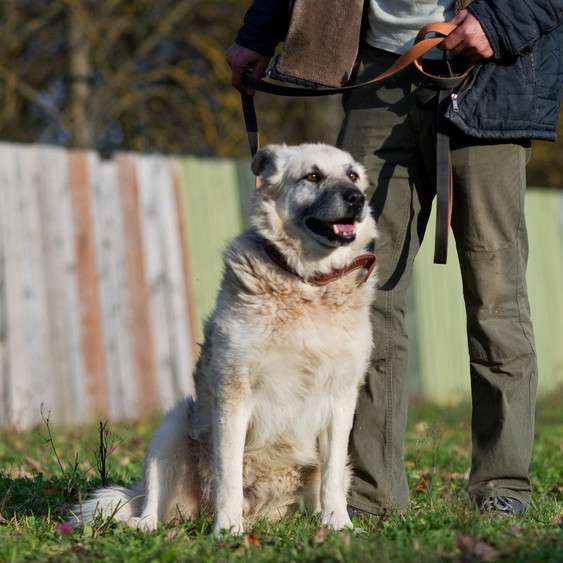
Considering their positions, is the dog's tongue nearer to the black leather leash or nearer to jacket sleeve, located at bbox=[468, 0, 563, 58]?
the black leather leash

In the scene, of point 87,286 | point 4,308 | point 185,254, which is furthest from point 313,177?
point 185,254

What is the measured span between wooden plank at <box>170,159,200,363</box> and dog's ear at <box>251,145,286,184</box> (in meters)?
4.51

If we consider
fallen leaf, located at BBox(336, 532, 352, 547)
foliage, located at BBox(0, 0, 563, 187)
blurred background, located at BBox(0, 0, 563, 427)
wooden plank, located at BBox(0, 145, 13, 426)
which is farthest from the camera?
foliage, located at BBox(0, 0, 563, 187)

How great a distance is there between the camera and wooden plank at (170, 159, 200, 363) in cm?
842

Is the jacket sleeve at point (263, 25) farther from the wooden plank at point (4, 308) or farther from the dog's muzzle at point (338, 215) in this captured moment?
the wooden plank at point (4, 308)

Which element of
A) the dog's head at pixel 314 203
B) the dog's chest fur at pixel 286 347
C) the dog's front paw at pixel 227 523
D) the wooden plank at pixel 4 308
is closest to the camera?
the dog's front paw at pixel 227 523

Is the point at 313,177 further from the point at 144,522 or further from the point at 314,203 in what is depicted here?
the point at 144,522

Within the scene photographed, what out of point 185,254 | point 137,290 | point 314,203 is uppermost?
point 314,203

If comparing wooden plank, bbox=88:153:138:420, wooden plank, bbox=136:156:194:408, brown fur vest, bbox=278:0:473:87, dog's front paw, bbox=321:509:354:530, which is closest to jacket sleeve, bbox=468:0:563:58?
brown fur vest, bbox=278:0:473:87

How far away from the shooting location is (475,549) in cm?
287

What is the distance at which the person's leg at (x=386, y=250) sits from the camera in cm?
395

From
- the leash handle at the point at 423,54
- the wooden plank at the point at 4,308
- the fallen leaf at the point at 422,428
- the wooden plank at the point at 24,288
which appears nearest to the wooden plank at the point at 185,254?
the wooden plank at the point at 24,288

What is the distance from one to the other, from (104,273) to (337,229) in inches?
177

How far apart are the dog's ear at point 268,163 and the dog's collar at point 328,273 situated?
0.31 metres
